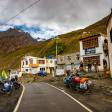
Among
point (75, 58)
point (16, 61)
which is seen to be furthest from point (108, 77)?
point (16, 61)

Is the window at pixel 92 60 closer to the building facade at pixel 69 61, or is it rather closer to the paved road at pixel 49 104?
the building facade at pixel 69 61

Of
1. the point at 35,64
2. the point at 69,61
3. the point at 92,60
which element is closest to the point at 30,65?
the point at 35,64

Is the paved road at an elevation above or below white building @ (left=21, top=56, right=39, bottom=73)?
below

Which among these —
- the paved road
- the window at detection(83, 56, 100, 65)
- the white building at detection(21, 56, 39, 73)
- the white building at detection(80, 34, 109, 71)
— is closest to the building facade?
the white building at detection(21, 56, 39, 73)

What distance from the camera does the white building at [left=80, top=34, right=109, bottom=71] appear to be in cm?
6544

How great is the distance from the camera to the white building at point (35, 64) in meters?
103

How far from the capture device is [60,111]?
17500mm

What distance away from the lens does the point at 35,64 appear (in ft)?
336

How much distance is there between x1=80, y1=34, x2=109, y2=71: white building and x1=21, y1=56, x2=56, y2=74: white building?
33.8 meters

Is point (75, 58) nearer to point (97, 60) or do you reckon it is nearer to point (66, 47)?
point (97, 60)

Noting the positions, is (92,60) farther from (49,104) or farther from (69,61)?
(49,104)

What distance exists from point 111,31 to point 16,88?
Answer: 1619 cm

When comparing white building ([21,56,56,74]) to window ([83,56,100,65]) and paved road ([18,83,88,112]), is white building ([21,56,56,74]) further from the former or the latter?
paved road ([18,83,88,112])

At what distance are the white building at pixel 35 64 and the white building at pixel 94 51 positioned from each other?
3384 cm
